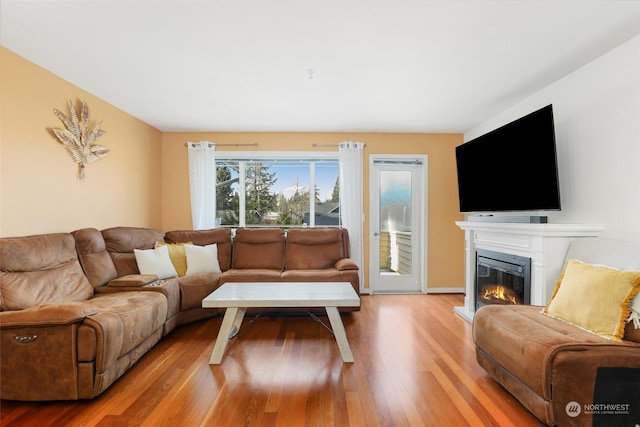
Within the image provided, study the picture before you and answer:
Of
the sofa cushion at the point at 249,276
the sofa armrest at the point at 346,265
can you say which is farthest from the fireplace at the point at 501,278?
the sofa cushion at the point at 249,276

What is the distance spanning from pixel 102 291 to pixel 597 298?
12.4 ft

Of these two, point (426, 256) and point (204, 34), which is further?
point (426, 256)

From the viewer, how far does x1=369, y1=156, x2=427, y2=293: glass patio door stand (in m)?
4.66

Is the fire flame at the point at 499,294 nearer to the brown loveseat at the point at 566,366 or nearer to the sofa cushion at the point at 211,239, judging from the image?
the brown loveseat at the point at 566,366

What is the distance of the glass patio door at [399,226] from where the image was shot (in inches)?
183

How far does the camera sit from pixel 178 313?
313cm

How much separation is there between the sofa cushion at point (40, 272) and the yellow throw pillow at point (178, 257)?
0.96 metres

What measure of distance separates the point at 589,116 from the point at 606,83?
255 millimetres

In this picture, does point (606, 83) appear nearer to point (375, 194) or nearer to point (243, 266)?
point (375, 194)

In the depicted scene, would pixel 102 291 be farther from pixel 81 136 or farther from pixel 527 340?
pixel 527 340

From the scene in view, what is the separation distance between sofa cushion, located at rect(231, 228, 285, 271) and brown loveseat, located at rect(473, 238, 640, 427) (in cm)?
273

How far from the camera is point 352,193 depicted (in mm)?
4473

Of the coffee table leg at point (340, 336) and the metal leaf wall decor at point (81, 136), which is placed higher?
the metal leaf wall decor at point (81, 136)

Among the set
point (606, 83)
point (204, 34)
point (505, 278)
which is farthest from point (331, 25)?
point (505, 278)
